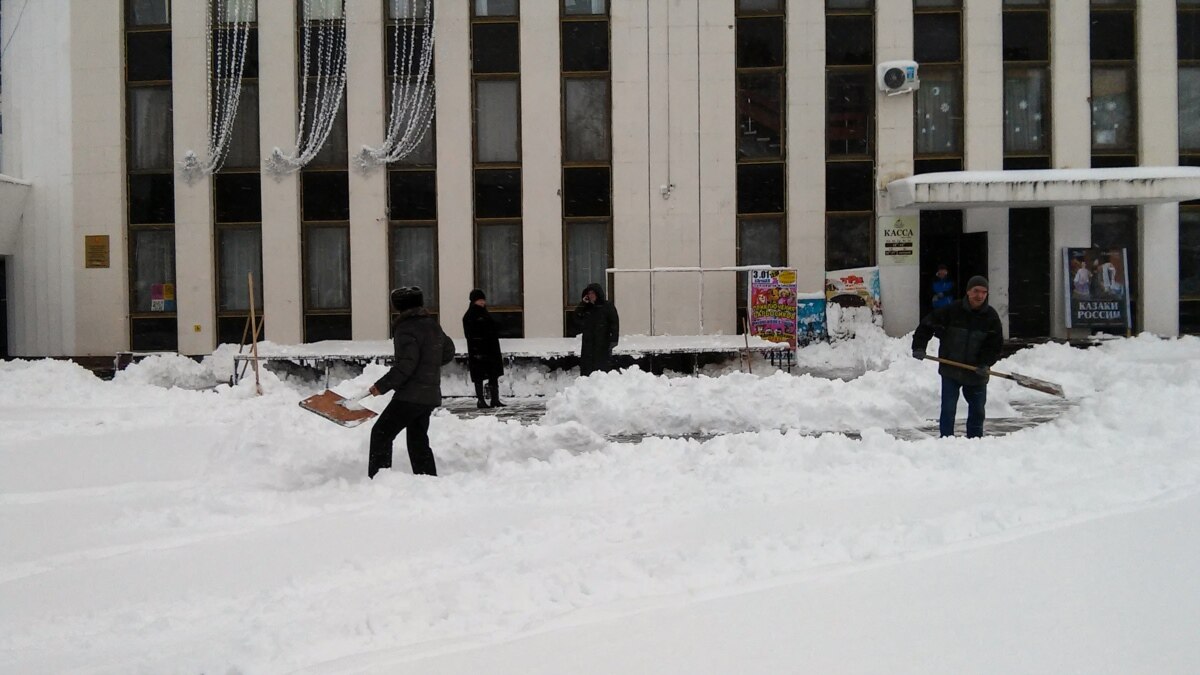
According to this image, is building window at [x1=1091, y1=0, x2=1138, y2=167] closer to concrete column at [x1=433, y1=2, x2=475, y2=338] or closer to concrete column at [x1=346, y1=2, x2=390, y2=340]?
concrete column at [x1=433, y1=2, x2=475, y2=338]

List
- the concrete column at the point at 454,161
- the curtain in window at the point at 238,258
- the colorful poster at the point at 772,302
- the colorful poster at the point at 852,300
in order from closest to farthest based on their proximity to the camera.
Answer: the colorful poster at the point at 772,302 → the colorful poster at the point at 852,300 → the concrete column at the point at 454,161 → the curtain in window at the point at 238,258

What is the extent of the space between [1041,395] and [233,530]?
41.6 feet

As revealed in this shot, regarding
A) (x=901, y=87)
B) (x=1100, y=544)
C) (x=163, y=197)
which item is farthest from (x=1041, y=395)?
(x=163, y=197)

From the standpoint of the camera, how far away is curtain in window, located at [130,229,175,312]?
22.6 metres

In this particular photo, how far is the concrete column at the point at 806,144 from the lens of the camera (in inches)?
860

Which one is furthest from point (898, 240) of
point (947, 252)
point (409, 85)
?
point (409, 85)

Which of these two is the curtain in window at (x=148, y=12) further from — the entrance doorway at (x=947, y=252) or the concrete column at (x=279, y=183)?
the entrance doorway at (x=947, y=252)

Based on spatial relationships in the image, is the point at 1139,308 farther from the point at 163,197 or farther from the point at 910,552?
the point at 163,197

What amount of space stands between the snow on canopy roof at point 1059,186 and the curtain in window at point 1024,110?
5.08 ft

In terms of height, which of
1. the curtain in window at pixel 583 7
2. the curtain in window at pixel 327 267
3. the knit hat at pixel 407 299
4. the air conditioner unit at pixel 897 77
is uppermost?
the curtain in window at pixel 583 7

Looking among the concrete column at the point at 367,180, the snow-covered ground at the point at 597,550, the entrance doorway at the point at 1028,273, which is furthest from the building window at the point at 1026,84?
the concrete column at the point at 367,180

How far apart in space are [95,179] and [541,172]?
369 inches

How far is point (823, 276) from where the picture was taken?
21.9 meters

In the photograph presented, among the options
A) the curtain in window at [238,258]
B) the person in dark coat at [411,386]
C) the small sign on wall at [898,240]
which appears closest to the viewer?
the person in dark coat at [411,386]
